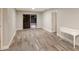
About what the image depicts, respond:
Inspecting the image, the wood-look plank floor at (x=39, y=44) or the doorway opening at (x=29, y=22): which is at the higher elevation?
the doorway opening at (x=29, y=22)

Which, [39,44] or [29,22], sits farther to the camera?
[29,22]

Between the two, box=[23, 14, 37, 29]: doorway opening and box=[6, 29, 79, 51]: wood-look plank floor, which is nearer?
box=[6, 29, 79, 51]: wood-look plank floor

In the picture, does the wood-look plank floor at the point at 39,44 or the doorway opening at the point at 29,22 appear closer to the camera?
the wood-look plank floor at the point at 39,44

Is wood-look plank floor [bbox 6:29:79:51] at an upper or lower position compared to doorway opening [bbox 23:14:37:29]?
lower

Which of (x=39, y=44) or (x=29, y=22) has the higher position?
(x=29, y=22)
